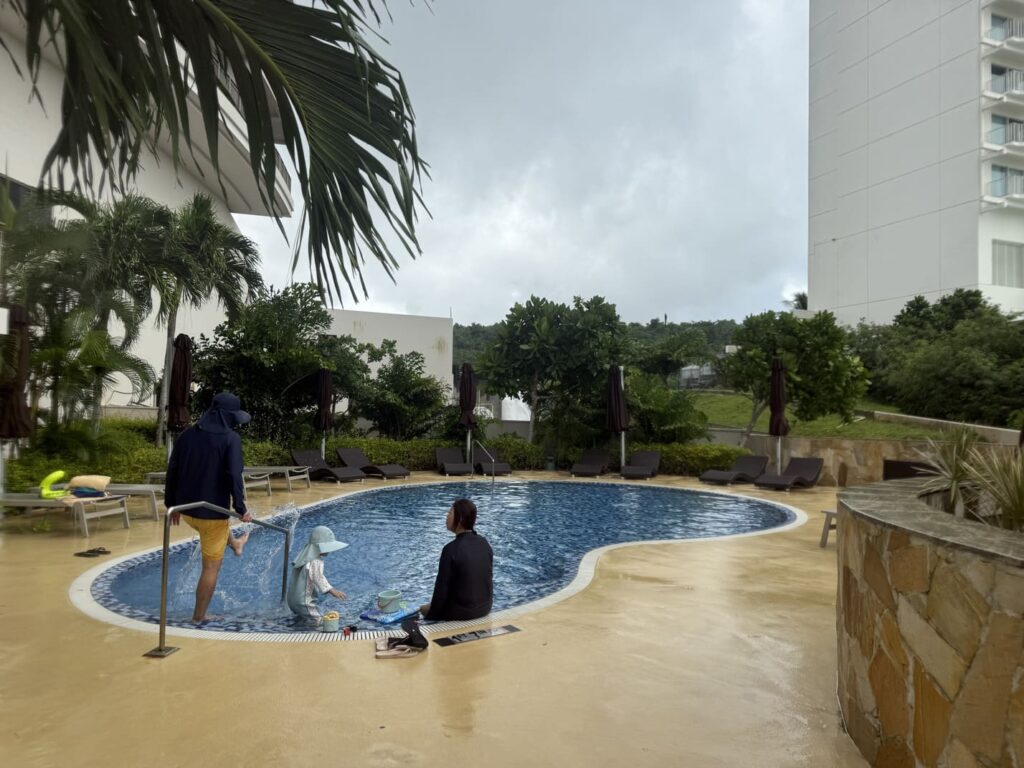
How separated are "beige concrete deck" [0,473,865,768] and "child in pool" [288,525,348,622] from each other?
96 centimetres

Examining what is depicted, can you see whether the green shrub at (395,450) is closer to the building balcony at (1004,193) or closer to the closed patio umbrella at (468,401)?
the closed patio umbrella at (468,401)

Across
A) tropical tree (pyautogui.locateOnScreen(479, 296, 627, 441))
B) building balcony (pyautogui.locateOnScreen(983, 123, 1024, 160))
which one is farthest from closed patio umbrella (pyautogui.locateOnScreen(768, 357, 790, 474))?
building balcony (pyautogui.locateOnScreen(983, 123, 1024, 160))

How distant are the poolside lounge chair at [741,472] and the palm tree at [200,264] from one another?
11.2 m

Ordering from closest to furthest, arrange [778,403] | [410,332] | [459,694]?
[459,694] → [778,403] → [410,332]

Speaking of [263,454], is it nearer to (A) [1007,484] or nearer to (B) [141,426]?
(B) [141,426]

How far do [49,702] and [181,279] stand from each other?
11.6 meters

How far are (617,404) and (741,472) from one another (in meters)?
3.46

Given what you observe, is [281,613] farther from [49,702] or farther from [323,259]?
[323,259]

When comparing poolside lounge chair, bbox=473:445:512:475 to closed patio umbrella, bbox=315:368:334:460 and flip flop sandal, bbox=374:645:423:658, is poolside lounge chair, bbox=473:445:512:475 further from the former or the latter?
flip flop sandal, bbox=374:645:423:658

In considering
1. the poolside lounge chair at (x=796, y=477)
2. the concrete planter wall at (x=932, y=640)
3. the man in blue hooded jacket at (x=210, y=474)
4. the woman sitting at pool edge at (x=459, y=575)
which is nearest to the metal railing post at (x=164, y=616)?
the man in blue hooded jacket at (x=210, y=474)

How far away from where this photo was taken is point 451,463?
18.1 meters

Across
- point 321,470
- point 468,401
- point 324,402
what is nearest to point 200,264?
point 324,402

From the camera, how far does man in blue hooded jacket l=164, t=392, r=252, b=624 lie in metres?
5.31

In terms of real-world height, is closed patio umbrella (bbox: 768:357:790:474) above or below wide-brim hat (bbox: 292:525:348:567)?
above
